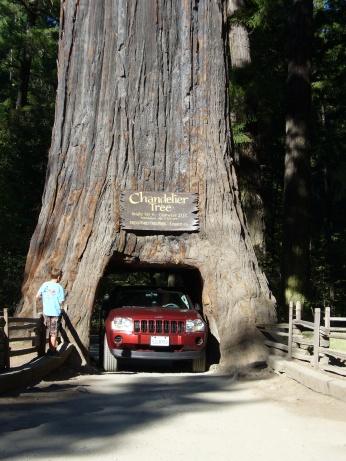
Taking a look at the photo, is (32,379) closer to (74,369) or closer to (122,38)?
(74,369)

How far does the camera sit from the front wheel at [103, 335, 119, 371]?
478 inches

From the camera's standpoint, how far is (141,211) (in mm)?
13711

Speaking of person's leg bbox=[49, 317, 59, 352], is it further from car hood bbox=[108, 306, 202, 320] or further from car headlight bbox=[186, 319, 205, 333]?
car headlight bbox=[186, 319, 205, 333]

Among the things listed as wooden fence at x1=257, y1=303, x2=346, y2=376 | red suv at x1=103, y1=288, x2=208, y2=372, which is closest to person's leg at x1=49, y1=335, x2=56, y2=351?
red suv at x1=103, y1=288, x2=208, y2=372

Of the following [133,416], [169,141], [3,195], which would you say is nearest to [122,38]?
[169,141]

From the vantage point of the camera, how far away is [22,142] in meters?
26.9

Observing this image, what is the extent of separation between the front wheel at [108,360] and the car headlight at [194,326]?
4.87ft

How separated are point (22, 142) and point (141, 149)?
45.7 ft

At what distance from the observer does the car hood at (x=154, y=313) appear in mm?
11930

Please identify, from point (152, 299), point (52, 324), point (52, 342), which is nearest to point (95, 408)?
point (52, 342)

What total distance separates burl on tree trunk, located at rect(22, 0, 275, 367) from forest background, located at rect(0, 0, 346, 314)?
4713 mm

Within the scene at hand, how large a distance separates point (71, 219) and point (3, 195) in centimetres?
1301

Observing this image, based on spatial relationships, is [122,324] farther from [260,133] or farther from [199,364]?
[260,133]

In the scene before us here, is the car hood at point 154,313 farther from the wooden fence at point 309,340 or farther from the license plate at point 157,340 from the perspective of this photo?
the wooden fence at point 309,340
